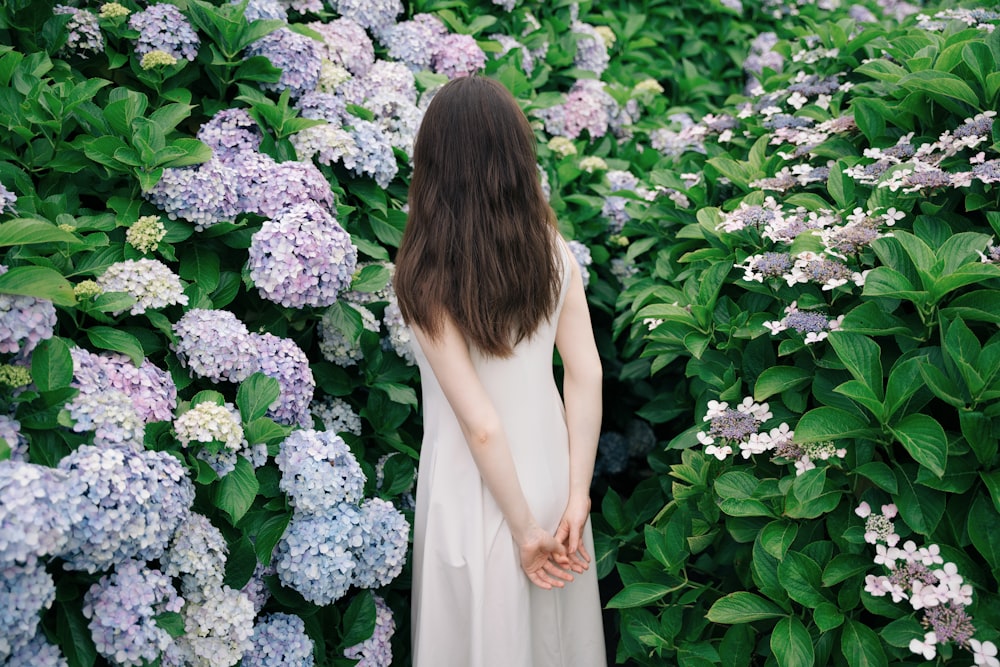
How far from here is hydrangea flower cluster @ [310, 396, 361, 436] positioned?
219 cm

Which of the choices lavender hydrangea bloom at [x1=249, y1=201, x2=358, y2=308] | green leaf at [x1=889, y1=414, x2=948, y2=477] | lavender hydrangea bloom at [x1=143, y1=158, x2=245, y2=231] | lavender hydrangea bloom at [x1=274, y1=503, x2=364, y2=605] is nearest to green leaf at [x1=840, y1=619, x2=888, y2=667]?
green leaf at [x1=889, y1=414, x2=948, y2=477]

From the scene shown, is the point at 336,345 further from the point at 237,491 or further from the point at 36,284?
the point at 36,284

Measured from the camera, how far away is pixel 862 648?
1.62 metres

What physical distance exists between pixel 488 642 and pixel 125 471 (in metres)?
0.90

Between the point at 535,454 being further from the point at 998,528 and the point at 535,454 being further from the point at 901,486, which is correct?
the point at 998,528

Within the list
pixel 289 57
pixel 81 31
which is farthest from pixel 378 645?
pixel 81 31

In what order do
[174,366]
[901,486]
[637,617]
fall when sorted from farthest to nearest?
[637,617]
[174,366]
[901,486]

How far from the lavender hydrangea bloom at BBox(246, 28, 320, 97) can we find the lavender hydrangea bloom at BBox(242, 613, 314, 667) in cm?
144

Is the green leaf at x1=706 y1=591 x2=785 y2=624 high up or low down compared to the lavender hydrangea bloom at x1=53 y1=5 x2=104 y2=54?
down

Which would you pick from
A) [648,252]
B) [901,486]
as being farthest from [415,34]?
[901,486]

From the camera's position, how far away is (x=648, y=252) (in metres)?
3.01

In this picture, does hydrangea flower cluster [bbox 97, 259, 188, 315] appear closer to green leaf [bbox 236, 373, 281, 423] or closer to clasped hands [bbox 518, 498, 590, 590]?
green leaf [bbox 236, 373, 281, 423]

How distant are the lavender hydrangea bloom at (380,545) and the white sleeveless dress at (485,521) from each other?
0.18 feet

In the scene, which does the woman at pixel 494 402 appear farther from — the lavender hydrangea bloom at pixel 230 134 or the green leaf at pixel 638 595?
the lavender hydrangea bloom at pixel 230 134
